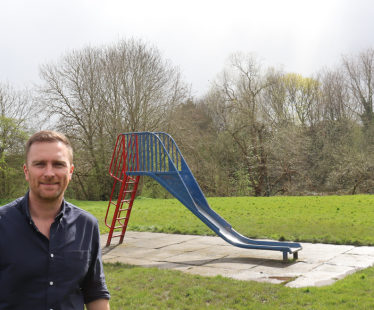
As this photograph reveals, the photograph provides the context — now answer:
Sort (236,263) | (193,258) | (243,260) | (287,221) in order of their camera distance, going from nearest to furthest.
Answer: (236,263), (243,260), (193,258), (287,221)

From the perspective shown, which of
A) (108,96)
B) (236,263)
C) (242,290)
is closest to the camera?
(242,290)

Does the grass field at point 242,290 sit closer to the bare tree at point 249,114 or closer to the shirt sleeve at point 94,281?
the shirt sleeve at point 94,281

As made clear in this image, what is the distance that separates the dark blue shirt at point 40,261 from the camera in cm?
186

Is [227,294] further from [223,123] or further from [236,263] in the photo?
[223,123]

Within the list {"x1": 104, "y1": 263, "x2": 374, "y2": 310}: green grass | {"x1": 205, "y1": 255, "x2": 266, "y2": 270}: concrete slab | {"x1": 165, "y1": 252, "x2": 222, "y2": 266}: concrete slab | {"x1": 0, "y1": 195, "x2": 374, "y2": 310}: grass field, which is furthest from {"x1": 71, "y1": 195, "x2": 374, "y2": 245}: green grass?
{"x1": 104, "y1": 263, "x2": 374, "y2": 310}: green grass

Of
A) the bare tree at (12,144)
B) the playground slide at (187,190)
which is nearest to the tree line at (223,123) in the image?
the bare tree at (12,144)

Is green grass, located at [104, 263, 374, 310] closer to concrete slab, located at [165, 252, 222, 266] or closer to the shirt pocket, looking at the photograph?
concrete slab, located at [165, 252, 222, 266]

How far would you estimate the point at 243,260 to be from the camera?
23.3 ft

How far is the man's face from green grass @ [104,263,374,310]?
3162 millimetres

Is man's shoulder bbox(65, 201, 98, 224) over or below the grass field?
over

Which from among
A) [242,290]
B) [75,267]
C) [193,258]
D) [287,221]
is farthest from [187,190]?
[75,267]

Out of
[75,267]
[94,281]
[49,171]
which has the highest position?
[49,171]

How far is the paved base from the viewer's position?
19.6 feet

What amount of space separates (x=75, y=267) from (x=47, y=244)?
0.59ft
